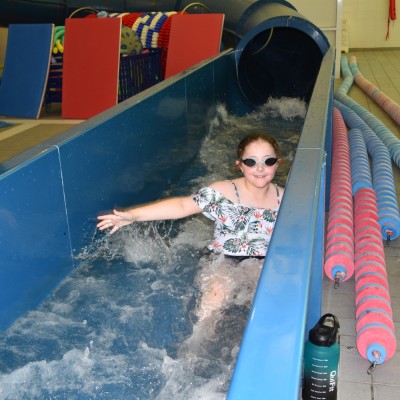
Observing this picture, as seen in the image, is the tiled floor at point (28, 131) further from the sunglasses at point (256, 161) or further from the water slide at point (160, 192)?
the sunglasses at point (256, 161)

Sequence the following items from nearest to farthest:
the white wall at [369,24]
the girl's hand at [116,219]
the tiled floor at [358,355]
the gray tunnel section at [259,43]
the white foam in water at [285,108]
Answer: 1. the tiled floor at [358,355]
2. the girl's hand at [116,219]
3. the white foam in water at [285,108]
4. the gray tunnel section at [259,43]
5. the white wall at [369,24]

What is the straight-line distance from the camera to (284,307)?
96cm

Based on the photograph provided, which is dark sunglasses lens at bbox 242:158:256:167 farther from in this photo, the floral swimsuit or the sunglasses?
the floral swimsuit

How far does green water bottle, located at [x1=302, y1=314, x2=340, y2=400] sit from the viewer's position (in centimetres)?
174

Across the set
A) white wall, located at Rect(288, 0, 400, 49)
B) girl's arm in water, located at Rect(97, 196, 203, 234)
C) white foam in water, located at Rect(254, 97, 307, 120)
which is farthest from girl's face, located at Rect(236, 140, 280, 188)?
white wall, located at Rect(288, 0, 400, 49)

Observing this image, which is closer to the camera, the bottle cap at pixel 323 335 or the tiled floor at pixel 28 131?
the bottle cap at pixel 323 335

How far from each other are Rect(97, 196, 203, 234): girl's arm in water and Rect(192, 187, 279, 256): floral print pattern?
0.16ft

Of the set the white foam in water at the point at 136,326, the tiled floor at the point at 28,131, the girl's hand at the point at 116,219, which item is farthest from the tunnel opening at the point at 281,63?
the girl's hand at the point at 116,219

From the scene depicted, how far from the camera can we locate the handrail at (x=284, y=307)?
31.2 inches

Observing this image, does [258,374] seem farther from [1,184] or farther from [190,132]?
[190,132]

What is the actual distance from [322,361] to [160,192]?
2.19m

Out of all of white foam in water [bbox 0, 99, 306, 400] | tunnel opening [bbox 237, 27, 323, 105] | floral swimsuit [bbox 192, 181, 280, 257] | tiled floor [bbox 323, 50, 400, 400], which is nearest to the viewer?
white foam in water [bbox 0, 99, 306, 400]

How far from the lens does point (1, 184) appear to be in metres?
2.05

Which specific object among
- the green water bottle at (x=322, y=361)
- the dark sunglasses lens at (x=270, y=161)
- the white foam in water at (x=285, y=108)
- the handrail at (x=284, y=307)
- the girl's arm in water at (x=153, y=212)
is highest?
the handrail at (x=284, y=307)
